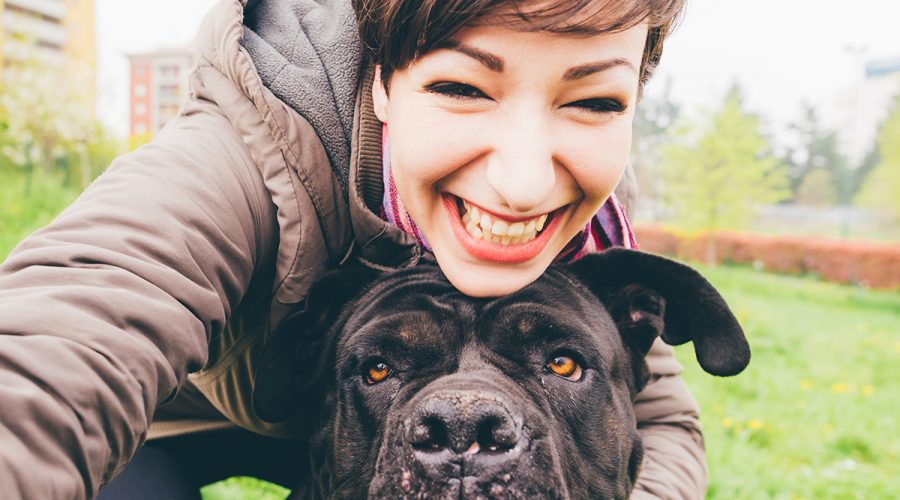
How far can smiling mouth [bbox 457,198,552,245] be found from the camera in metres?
2.03

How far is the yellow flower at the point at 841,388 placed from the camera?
722 centimetres

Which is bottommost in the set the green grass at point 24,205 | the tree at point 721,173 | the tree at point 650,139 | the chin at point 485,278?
the tree at point 650,139

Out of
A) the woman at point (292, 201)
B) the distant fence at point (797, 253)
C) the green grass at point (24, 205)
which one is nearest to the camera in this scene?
the woman at point (292, 201)

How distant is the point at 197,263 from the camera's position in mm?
1767

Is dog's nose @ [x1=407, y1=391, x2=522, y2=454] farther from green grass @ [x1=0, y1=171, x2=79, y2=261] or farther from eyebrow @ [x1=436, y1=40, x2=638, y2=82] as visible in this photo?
green grass @ [x1=0, y1=171, x2=79, y2=261]

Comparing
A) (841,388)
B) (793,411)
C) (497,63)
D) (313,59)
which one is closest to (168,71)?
(841,388)

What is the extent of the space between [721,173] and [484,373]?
3012cm

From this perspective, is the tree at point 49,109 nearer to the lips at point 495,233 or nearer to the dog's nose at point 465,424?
the lips at point 495,233

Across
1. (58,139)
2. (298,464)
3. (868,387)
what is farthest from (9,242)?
(58,139)

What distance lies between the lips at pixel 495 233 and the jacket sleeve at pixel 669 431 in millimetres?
854

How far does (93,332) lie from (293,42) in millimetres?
1189

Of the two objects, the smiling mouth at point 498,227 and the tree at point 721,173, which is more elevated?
the smiling mouth at point 498,227

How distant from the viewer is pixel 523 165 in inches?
75.2

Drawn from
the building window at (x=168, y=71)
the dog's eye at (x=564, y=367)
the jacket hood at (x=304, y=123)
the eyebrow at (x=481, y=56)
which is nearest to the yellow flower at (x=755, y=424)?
the dog's eye at (x=564, y=367)
